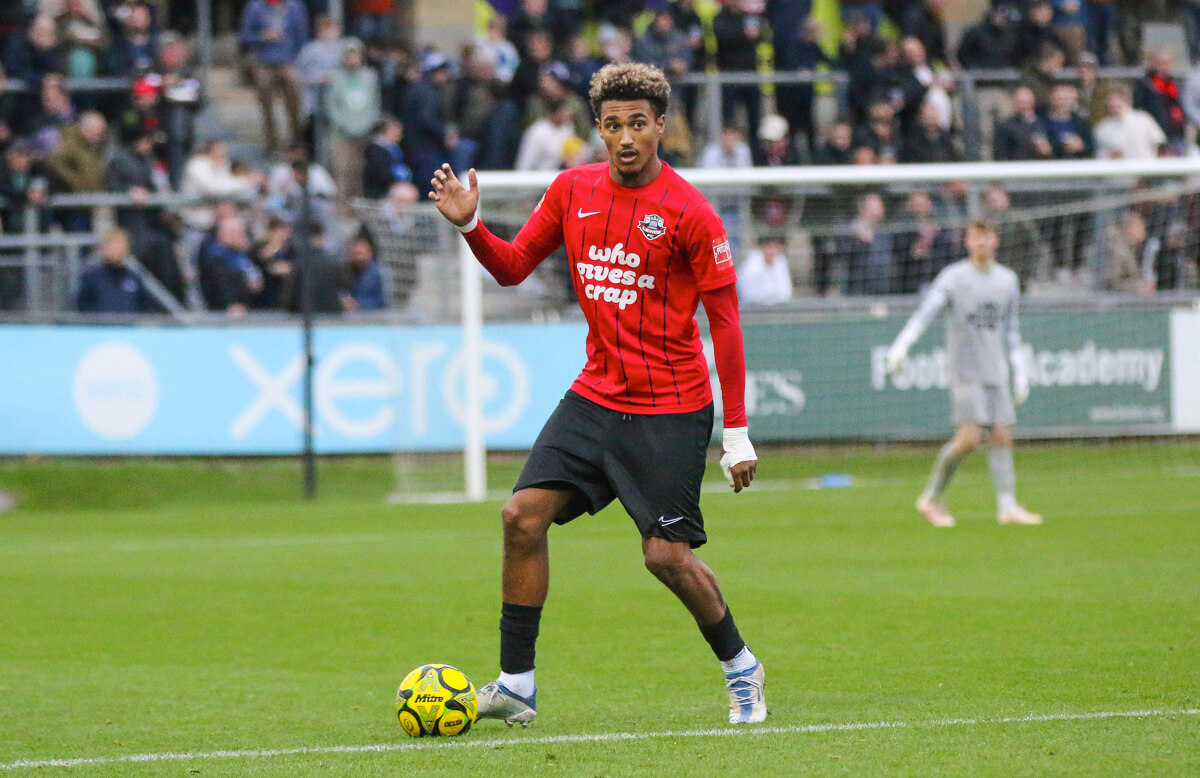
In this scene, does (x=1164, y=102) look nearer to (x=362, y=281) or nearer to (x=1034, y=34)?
(x=1034, y=34)

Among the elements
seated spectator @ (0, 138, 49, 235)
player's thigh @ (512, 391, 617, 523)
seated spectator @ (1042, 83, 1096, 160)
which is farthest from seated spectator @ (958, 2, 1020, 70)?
player's thigh @ (512, 391, 617, 523)

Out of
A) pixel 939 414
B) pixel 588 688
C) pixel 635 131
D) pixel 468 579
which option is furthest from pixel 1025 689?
pixel 939 414

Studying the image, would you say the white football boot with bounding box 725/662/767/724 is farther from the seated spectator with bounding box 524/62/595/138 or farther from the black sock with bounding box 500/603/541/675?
the seated spectator with bounding box 524/62/595/138

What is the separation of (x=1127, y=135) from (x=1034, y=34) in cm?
234

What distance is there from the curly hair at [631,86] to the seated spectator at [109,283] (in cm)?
1198

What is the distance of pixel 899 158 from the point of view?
67.4 feet

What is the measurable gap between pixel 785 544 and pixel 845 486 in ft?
16.4

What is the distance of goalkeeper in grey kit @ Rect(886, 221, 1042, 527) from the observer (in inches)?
518

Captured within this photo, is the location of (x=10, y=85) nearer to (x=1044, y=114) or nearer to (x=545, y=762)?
(x=1044, y=114)

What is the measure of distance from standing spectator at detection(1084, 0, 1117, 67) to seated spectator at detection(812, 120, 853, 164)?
4.61 metres

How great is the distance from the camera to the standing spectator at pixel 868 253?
18.8 metres

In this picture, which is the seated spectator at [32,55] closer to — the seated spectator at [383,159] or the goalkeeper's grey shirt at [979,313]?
the seated spectator at [383,159]

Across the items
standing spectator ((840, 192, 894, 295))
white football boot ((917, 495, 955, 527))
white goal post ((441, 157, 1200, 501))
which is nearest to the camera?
white football boot ((917, 495, 955, 527))

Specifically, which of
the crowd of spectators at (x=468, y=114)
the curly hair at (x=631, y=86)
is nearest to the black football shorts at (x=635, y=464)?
the curly hair at (x=631, y=86)
